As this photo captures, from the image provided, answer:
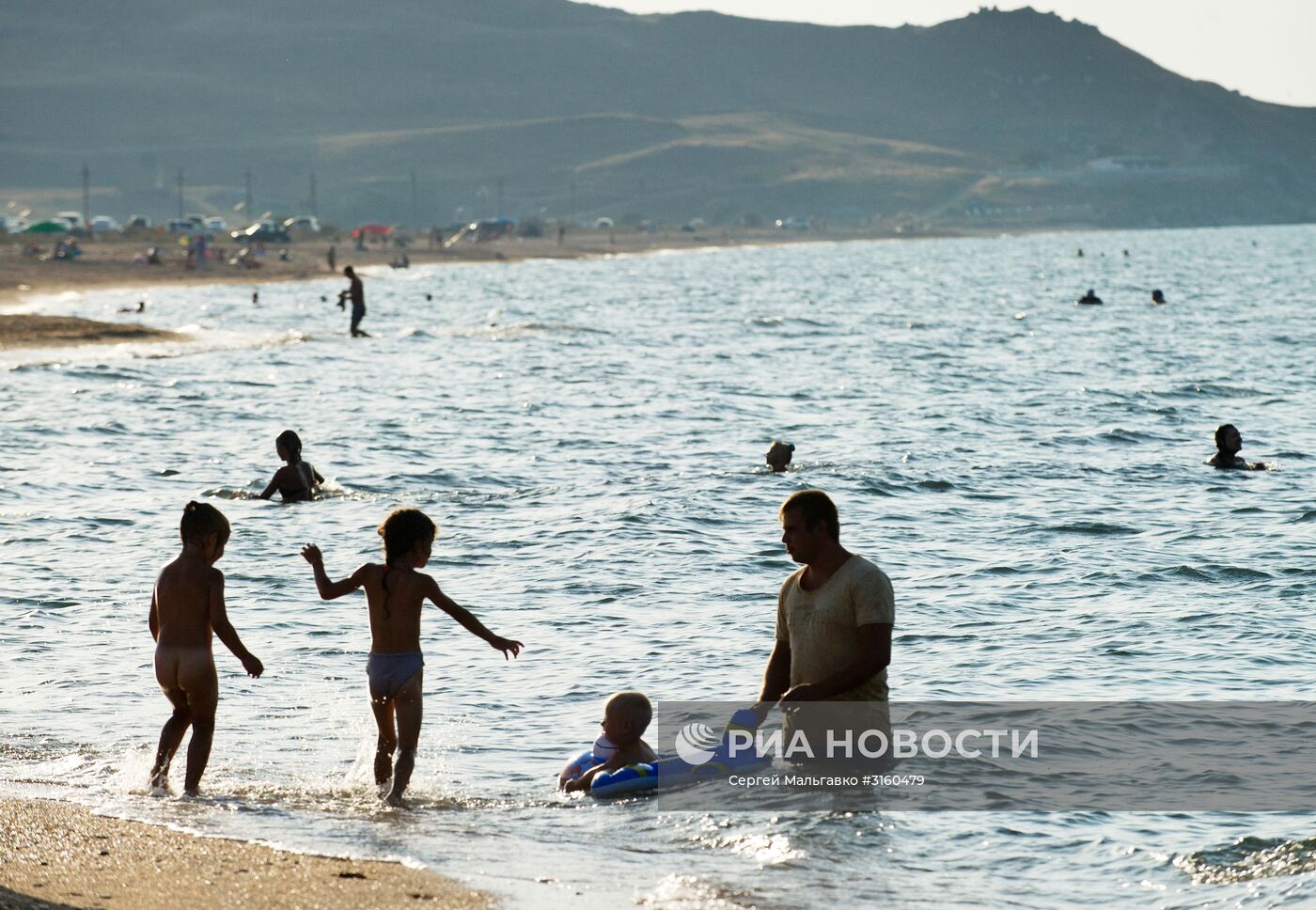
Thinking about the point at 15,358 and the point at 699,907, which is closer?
the point at 699,907

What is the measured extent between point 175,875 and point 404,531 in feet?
6.82

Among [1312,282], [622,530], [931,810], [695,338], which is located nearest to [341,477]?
[622,530]

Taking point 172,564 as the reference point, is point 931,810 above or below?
below

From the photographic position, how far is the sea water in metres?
8.77

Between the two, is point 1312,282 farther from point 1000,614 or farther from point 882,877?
point 882,877

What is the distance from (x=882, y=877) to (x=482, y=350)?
1644 inches

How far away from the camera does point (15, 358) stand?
133ft

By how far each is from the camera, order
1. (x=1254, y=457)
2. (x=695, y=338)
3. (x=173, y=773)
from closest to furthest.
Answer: (x=173, y=773) < (x=1254, y=457) < (x=695, y=338)

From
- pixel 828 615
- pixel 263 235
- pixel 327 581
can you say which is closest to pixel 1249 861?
pixel 828 615

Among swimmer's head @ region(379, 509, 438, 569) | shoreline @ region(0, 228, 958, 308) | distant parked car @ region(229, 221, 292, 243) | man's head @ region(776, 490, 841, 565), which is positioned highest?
distant parked car @ region(229, 221, 292, 243)

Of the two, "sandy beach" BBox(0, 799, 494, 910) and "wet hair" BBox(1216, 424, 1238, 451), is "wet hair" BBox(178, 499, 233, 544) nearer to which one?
"sandy beach" BBox(0, 799, 494, 910)

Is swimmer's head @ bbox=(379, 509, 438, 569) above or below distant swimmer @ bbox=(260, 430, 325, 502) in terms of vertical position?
above

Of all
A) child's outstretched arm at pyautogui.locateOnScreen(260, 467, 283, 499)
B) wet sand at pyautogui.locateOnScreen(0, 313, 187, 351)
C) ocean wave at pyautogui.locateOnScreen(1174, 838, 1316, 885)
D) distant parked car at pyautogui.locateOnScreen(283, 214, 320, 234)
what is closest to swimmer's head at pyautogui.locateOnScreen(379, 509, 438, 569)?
ocean wave at pyautogui.locateOnScreen(1174, 838, 1316, 885)

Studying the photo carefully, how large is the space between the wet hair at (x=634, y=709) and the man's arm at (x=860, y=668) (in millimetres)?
1502
